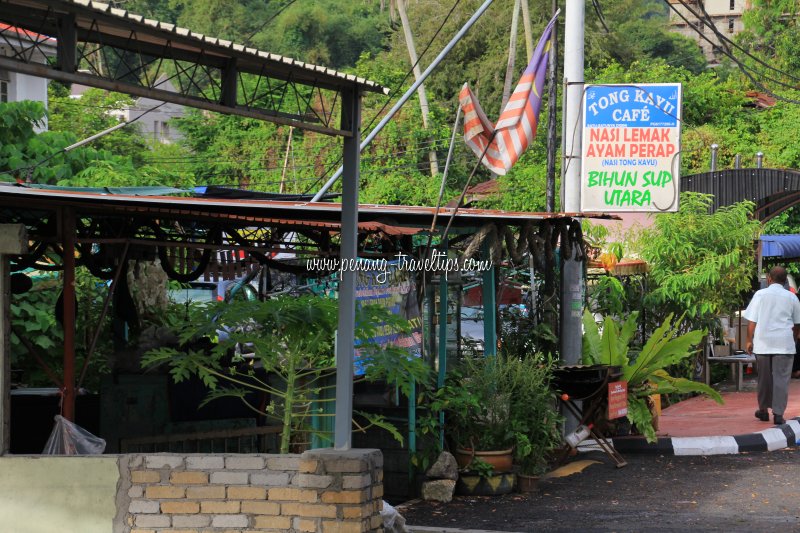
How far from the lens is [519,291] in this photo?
14.3 metres

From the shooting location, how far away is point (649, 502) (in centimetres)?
930

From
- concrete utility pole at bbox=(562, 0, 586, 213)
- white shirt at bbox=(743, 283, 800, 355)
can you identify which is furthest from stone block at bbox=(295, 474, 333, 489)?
white shirt at bbox=(743, 283, 800, 355)

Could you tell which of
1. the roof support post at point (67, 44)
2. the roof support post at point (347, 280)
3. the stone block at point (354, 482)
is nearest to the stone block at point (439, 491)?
the roof support post at point (347, 280)

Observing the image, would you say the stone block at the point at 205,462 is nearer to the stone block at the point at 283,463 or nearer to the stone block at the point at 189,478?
the stone block at the point at 189,478

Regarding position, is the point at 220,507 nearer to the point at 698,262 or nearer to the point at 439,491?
the point at 439,491

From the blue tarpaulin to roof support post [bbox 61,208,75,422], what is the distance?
54.4 feet

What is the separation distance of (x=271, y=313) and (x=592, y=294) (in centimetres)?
849

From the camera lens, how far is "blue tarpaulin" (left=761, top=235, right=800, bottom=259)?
22438mm

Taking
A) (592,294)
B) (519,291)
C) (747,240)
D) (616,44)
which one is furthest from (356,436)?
(616,44)

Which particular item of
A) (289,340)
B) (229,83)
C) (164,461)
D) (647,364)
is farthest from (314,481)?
(647,364)

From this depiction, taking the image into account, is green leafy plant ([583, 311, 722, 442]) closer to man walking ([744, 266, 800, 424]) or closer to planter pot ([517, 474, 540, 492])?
man walking ([744, 266, 800, 424])

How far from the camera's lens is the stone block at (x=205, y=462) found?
22.5ft

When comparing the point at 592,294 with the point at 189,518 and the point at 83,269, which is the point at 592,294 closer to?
the point at 83,269

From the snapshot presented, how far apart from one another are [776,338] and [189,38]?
29.7 ft
